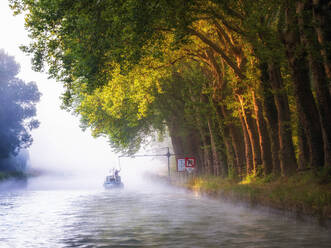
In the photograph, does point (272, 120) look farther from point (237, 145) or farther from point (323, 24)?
point (323, 24)

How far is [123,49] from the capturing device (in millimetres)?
23297

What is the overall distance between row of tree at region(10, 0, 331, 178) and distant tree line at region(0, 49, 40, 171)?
98.6 ft

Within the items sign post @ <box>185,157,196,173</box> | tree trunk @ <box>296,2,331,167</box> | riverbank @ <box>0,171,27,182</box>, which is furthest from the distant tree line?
tree trunk @ <box>296,2,331,167</box>

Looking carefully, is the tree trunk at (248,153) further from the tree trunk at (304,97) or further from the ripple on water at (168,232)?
the ripple on water at (168,232)

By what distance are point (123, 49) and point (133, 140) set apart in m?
39.1

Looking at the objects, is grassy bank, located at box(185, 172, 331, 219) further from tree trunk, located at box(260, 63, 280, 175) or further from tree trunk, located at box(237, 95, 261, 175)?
tree trunk, located at box(237, 95, 261, 175)

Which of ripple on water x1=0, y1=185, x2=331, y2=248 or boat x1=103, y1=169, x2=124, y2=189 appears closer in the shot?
ripple on water x1=0, y1=185, x2=331, y2=248

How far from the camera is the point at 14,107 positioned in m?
66.9

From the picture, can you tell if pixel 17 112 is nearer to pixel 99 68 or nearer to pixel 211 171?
pixel 211 171

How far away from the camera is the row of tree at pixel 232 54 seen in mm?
20281

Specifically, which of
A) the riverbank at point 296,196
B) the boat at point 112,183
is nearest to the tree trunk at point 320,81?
the riverbank at point 296,196

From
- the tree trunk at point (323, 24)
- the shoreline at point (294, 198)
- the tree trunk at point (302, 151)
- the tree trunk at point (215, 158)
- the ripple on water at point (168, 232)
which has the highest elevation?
the tree trunk at point (323, 24)

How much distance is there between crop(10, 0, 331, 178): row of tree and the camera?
20.3m

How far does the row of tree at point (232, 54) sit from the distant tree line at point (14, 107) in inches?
Answer: 1183
